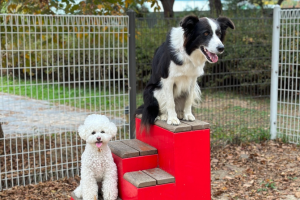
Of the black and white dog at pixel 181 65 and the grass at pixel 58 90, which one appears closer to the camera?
the black and white dog at pixel 181 65

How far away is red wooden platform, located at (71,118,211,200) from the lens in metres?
2.84

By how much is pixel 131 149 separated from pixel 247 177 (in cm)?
188

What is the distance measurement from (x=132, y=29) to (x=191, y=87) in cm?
157

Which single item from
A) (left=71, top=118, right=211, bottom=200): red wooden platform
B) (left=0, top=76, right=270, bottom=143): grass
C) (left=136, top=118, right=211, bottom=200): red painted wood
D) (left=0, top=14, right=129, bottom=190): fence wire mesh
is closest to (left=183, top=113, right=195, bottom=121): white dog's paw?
(left=71, top=118, right=211, bottom=200): red wooden platform

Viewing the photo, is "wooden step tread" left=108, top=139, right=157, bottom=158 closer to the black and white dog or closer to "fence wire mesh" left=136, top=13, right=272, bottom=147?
the black and white dog

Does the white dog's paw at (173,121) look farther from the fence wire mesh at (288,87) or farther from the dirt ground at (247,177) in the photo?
the fence wire mesh at (288,87)

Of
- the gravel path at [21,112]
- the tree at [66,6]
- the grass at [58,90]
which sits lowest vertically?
the gravel path at [21,112]

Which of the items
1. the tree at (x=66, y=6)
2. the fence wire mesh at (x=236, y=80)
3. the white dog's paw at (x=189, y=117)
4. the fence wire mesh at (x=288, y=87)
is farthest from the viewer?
the fence wire mesh at (x=288, y=87)

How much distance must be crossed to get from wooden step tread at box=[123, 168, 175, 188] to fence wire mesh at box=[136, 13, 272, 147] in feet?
6.65

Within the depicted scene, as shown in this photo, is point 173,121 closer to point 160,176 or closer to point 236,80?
point 160,176

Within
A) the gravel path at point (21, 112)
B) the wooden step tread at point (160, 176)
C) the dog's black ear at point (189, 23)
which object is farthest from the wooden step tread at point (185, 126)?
the gravel path at point (21, 112)

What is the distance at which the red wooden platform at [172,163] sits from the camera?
2.84m

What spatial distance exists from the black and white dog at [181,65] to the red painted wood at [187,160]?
0.18 m

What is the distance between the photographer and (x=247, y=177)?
14.0 ft
